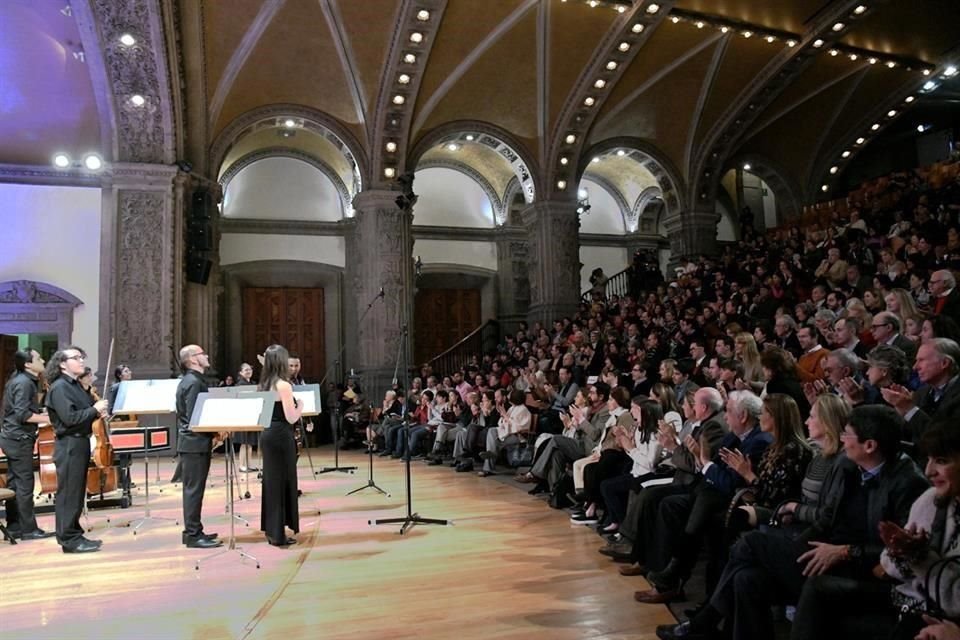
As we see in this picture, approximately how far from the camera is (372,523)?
5.88 metres

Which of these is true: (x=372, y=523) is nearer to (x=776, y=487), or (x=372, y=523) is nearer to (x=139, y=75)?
(x=776, y=487)

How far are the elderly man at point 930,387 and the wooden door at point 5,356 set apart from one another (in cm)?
1314

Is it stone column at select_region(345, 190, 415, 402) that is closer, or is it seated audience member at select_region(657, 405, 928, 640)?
seated audience member at select_region(657, 405, 928, 640)

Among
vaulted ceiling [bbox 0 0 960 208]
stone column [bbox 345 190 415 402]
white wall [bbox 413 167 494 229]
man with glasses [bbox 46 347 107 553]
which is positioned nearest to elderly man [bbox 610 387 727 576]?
man with glasses [bbox 46 347 107 553]

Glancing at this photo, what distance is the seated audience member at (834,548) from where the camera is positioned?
246 cm

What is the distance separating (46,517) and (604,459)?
5144 mm

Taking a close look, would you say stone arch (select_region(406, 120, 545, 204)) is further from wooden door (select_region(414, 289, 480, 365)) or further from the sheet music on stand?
the sheet music on stand

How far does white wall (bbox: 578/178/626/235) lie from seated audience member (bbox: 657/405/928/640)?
1640 centimetres

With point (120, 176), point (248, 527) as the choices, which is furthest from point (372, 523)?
point (120, 176)

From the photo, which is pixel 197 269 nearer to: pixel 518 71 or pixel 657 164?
pixel 518 71

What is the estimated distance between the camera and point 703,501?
3600mm

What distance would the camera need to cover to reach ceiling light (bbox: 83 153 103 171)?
41.1 feet

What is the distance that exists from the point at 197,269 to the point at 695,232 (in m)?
10.8

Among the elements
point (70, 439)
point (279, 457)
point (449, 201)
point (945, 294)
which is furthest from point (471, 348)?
point (70, 439)
